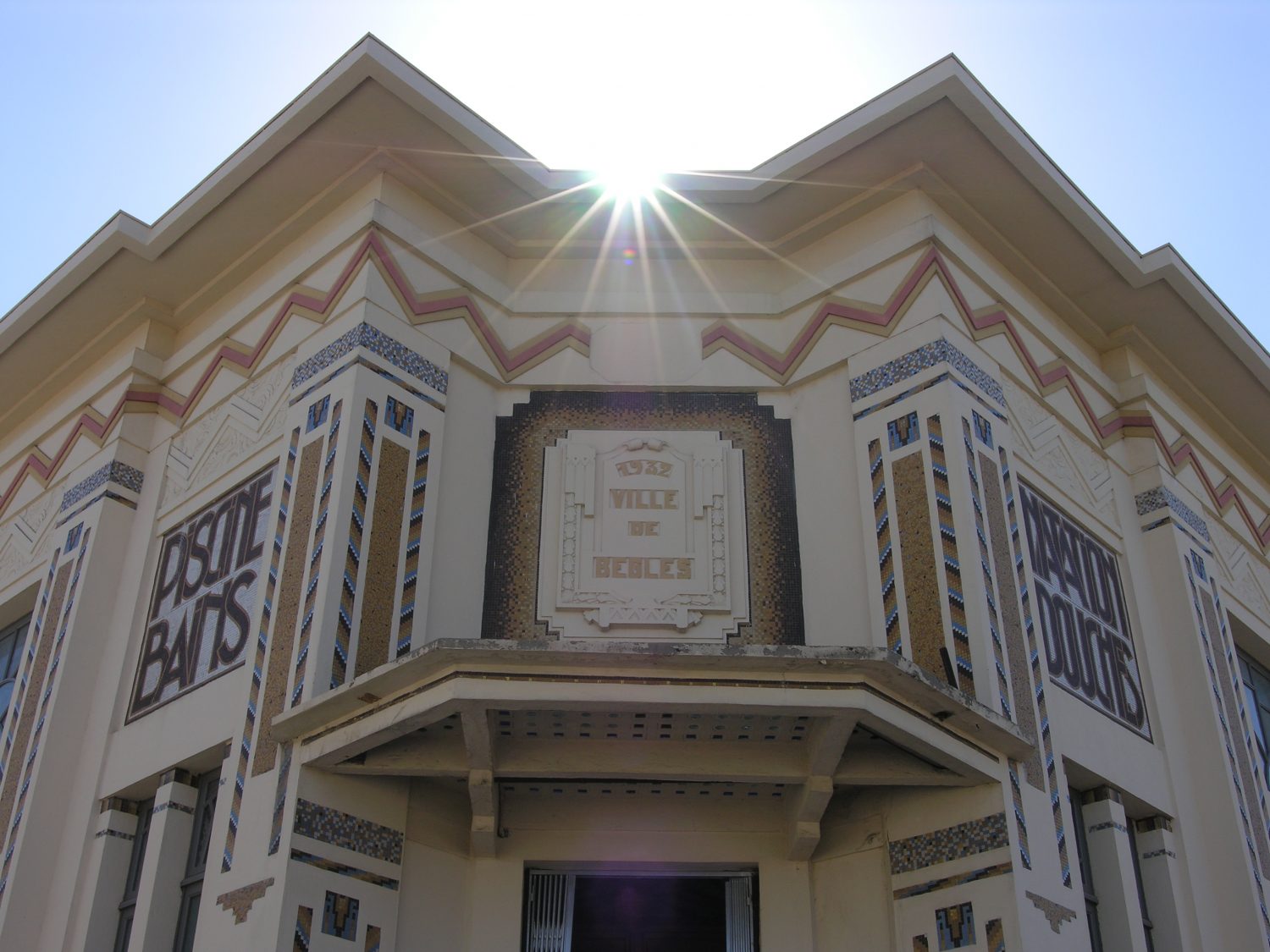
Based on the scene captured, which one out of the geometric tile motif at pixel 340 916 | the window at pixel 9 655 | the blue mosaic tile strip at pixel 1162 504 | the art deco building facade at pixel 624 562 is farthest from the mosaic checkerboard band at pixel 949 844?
the window at pixel 9 655

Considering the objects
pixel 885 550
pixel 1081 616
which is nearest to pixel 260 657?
pixel 885 550

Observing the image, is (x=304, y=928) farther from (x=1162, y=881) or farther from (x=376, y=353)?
(x=1162, y=881)

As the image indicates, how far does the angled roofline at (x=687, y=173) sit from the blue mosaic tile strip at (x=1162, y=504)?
1536 millimetres

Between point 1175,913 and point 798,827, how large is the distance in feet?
9.64

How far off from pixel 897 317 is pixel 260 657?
506cm

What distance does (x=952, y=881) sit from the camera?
9203 millimetres

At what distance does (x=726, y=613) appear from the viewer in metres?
10.6

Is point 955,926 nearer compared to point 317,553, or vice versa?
point 955,926

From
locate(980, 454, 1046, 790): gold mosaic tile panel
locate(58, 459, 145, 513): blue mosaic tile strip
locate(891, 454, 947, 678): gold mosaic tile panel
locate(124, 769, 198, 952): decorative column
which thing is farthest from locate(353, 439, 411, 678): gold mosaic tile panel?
locate(980, 454, 1046, 790): gold mosaic tile panel

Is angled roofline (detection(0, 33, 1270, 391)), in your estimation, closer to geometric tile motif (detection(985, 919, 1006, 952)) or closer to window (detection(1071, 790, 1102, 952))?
window (detection(1071, 790, 1102, 952))

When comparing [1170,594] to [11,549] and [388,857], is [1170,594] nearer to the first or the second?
[388,857]

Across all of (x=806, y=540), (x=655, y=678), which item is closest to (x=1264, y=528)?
(x=806, y=540)

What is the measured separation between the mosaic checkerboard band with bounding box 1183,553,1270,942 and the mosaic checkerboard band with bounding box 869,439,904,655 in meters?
3.16

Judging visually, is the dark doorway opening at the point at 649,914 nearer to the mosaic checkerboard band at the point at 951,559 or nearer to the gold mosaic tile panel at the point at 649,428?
the gold mosaic tile panel at the point at 649,428
